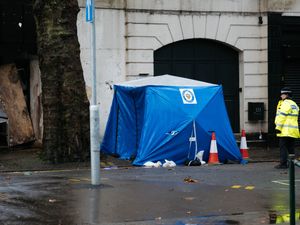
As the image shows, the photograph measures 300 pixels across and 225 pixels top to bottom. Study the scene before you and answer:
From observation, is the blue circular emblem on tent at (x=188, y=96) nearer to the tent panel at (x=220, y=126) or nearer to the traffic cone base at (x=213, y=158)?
the tent panel at (x=220, y=126)

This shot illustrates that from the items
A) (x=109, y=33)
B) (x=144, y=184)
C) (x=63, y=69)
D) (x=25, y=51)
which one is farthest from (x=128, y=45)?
(x=144, y=184)

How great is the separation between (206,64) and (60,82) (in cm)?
610

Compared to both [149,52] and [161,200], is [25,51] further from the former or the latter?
[161,200]

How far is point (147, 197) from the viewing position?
9.08 meters

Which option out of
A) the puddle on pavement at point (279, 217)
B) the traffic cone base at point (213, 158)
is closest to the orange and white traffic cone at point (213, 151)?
the traffic cone base at point (213, 158)

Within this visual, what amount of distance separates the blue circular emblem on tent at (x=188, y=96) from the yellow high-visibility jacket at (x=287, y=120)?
223 cm

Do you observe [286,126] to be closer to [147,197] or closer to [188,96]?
[188,96]

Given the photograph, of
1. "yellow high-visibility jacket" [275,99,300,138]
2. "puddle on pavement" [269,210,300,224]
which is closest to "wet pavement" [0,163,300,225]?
"puddle on pavement" [269,210,300,224]

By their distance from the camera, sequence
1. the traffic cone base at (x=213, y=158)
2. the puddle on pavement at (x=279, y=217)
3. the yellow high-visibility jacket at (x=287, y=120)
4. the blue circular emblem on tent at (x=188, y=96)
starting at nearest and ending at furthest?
the puddle on pavement at (x=279, y=217) → the yellow high-visibility jacket at (x=287, y=120) → the traffic cone base at (x=213, y=158) → the blue circular emblem on tent at (x=188, y=96)

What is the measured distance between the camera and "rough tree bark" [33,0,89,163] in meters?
13.4

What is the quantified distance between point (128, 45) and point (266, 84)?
4.54 meters

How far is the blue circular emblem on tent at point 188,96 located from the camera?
14.1 metres

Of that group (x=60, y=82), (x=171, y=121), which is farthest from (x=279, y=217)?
(x=60, y=82)

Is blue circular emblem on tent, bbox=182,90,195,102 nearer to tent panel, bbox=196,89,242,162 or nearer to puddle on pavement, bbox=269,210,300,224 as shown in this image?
tent panel, bbox=196,89,242,162
